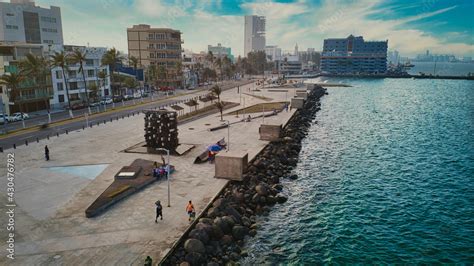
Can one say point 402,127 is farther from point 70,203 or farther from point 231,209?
point 70,203

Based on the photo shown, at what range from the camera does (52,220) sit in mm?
26266

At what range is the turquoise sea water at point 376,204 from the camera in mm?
26688

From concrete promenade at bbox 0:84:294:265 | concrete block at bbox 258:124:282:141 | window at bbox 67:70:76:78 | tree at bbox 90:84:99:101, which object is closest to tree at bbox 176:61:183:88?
tree at bbox 90:84:99:101

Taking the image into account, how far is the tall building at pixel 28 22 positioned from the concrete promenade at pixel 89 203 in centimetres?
9772

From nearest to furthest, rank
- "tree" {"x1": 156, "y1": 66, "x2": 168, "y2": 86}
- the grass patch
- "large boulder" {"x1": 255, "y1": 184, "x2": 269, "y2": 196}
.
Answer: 1. "large boulder" {"x1": 255, "y1": 184, "x2": 269, "y2": 196}
2. the grass patch
3. "tree" {"x1": 156, "y1": 66, "x2": 168, "y2": 86}

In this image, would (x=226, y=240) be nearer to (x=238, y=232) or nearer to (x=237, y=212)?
(x=238, y=232)

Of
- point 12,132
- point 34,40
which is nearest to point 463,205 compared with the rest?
point 12,132

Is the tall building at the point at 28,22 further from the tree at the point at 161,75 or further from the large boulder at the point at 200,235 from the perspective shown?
the large boulder at the point at 200,235

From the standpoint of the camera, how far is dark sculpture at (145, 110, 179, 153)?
45.3 m

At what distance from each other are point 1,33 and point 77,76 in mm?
55533

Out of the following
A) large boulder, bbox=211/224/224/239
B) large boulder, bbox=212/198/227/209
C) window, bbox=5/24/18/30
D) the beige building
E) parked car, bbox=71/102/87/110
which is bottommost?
large boulder, bbox=211/224/224/239

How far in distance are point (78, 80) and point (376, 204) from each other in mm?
85267

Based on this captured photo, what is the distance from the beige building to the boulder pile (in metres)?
98.4

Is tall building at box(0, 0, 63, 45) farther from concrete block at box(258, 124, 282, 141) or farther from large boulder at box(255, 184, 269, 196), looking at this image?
large boulder at box(255, 184, 269, 196)
